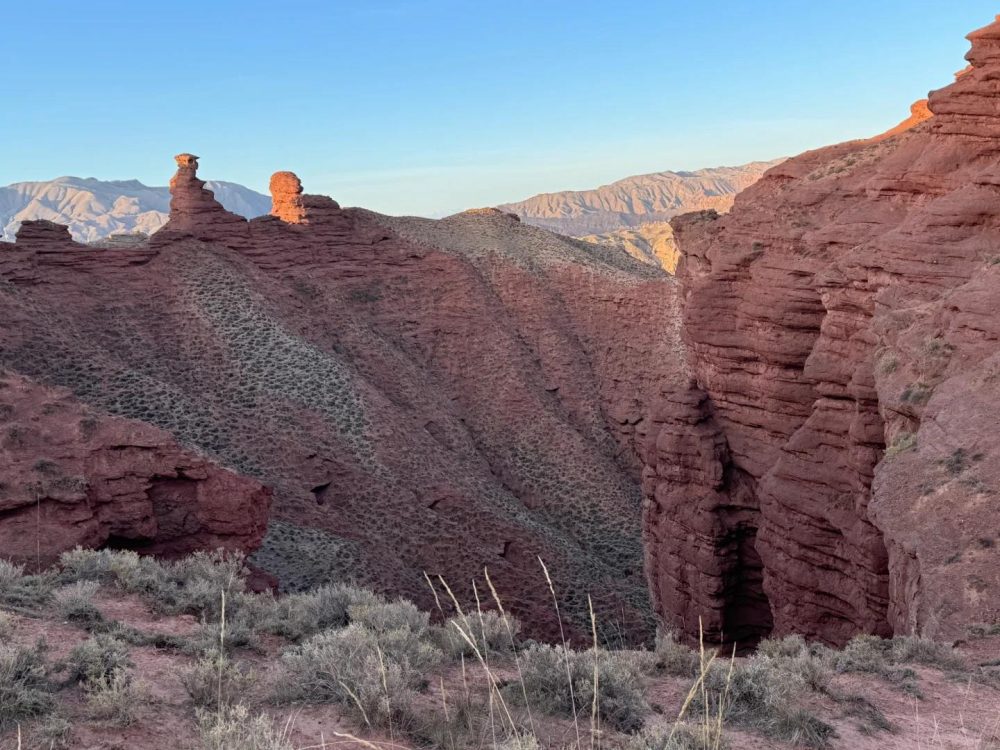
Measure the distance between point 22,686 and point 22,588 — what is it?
332 centimetres

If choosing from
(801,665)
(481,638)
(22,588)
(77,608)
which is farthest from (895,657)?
(22,588)

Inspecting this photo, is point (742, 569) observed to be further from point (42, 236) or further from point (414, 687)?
point (42, 236)

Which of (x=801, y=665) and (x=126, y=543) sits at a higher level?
(x=801, y=665)

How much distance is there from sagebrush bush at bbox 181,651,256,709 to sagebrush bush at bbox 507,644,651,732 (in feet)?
6.89

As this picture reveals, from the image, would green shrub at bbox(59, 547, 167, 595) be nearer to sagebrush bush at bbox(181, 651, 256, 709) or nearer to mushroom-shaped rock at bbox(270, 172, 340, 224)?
sagebrush bush at bbox(181, 651, 256, 709)

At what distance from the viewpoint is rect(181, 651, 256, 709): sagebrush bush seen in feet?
19.4

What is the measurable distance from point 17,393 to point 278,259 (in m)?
23.4

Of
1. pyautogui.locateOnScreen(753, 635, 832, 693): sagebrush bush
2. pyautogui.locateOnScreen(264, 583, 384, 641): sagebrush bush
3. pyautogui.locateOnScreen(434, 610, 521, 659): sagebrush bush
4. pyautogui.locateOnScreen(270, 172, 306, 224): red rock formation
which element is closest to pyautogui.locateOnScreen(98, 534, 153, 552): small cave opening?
pyautogui.locateOnScreen(264, 583, 384, 641): sagebrush bush

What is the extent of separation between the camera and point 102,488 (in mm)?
15711

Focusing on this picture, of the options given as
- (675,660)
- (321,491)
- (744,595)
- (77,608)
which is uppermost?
(77,608)

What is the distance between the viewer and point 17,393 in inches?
674

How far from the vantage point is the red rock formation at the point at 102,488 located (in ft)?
47.1

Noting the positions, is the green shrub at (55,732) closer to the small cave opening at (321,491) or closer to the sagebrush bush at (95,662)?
the sagebrush bush at (95,662)

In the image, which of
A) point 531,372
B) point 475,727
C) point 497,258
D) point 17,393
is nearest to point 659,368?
point 531,372
